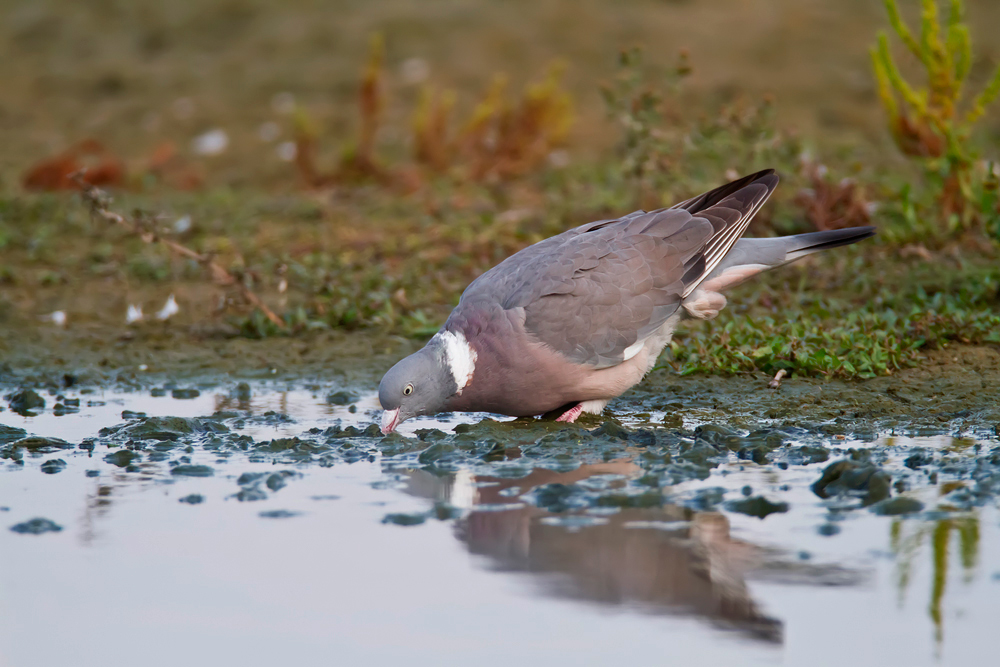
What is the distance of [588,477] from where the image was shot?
400cm

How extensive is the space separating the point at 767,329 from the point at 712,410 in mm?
917

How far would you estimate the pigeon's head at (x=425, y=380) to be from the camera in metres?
4.50

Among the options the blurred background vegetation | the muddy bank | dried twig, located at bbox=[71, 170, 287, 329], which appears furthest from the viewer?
the blurred background vegetation

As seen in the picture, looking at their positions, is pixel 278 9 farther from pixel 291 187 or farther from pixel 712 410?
pixel 712 410

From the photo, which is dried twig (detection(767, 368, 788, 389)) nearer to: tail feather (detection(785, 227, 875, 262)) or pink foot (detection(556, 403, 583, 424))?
tail feather (detection(785, 227, 875, 262))

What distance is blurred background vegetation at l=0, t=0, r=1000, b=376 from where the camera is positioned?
6.45 metres

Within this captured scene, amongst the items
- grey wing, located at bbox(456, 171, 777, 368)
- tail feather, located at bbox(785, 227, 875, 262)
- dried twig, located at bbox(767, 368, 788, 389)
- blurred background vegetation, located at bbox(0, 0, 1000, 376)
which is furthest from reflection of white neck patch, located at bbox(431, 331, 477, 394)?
tail feather, located at bbox(785, 227, 875, 262)

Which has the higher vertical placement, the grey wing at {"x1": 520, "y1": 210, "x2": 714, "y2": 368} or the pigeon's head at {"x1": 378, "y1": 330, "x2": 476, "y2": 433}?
the grey wing at {"x1": 520, "y1": 210, "x2": 714, "y2": 368}

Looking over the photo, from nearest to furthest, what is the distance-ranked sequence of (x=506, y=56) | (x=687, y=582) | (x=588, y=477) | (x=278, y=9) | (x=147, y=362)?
(x=687, y=582), (x=588, y=477), (x=147, y=362), (x=506, y=56), (x=278, y=9)

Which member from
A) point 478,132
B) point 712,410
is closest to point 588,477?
point 712,410

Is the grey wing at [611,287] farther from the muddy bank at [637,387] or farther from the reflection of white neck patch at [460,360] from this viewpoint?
the muddy bank at [637,387]

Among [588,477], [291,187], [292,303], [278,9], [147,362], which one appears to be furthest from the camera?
[278,9]

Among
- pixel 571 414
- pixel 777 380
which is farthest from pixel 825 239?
pixel 571 414

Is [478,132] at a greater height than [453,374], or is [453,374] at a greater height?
[478,132]
